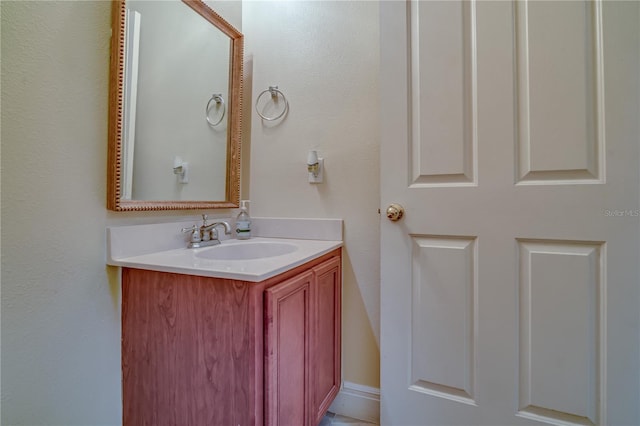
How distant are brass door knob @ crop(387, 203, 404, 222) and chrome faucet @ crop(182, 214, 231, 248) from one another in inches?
27.8

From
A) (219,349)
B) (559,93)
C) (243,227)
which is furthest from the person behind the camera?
(243,227)

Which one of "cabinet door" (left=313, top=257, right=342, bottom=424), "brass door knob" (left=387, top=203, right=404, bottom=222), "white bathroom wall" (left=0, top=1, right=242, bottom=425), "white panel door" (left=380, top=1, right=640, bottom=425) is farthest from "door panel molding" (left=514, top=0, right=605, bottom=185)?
"white bathroom wall" (left=0, top=1, right=242, bottom=425)

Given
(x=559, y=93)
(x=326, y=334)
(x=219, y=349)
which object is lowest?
(x=326, y=334)

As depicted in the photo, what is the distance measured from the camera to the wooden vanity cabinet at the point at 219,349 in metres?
0.76

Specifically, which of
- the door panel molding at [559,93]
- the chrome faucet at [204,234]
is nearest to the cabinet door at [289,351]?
the chrome faucet at [204,234]

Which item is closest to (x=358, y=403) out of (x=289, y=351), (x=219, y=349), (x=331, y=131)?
(x=289, y=351)

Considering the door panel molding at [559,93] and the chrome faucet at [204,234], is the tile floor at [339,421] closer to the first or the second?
the chrome faucet at [204,234]

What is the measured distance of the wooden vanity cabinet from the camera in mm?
757

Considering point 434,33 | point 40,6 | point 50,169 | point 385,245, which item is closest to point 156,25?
point 40,6

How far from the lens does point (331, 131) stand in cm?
137

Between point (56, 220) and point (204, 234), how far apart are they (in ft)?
1.63

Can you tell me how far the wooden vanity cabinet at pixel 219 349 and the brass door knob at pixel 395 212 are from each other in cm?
35

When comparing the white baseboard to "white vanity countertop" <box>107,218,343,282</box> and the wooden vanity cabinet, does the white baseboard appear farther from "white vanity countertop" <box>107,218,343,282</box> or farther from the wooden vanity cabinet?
"white vanity countertop" <box>107,218,343,282</box>

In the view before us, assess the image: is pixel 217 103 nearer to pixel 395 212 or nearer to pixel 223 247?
pixel 223 247
